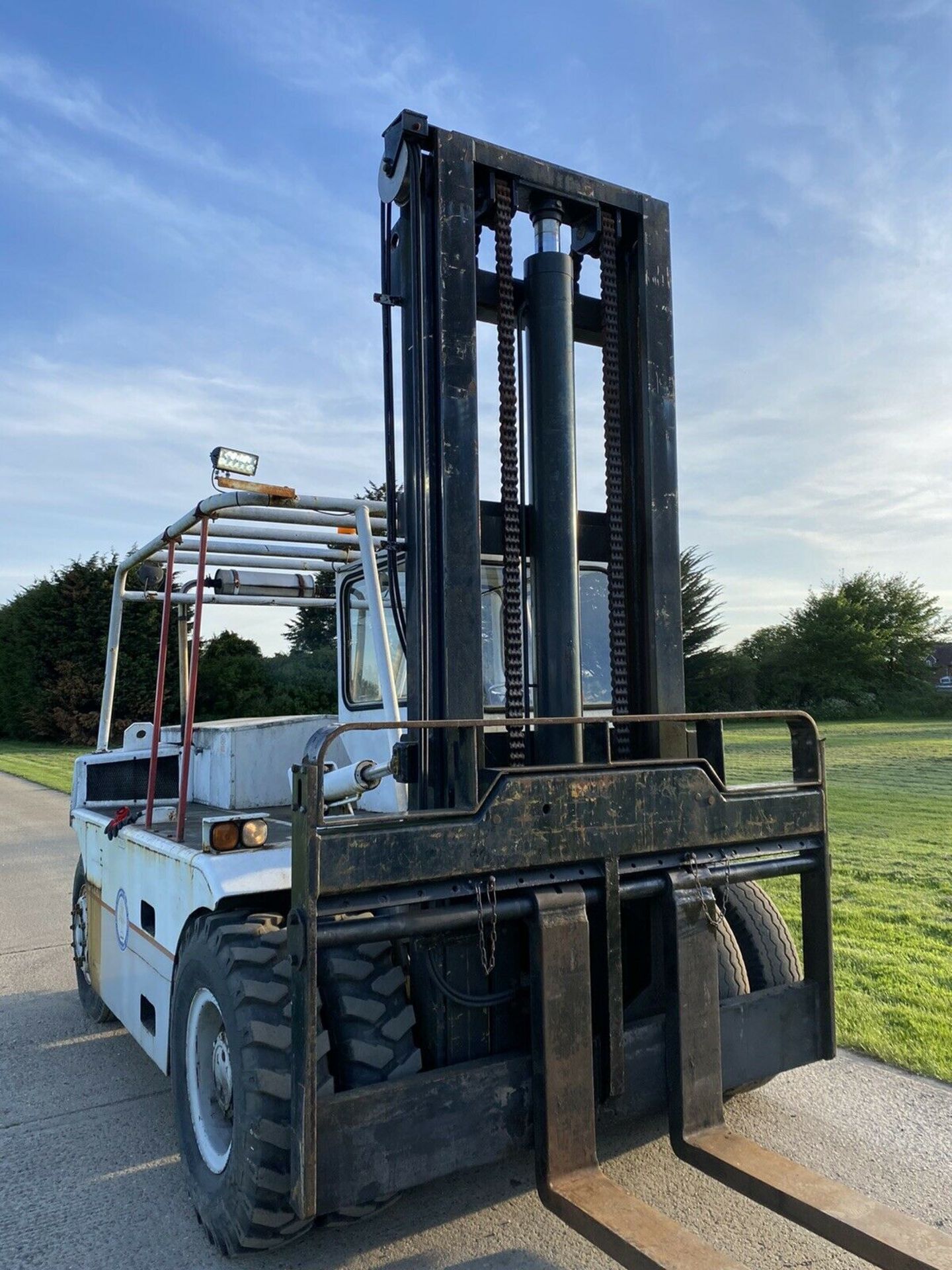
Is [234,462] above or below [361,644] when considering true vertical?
above

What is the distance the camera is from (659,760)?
3305 mm

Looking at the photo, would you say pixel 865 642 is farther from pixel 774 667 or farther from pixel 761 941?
pixel 761 941

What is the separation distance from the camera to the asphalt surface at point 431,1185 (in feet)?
10.4

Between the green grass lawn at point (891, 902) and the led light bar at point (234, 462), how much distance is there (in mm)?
4162

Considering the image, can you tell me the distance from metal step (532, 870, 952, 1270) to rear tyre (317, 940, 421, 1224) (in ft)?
1.37

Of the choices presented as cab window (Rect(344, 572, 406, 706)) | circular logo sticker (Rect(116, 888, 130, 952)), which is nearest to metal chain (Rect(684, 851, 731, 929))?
cab window (Rect(344, 572, 406, 706))

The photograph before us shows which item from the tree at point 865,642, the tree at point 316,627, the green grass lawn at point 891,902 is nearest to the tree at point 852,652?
the tree at point 865,642

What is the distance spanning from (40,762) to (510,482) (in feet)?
86.5

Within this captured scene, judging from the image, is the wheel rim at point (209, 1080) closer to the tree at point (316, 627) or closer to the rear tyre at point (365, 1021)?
the rear tyre at point (365, 1021)

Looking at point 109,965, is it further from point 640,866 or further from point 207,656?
point 207,656

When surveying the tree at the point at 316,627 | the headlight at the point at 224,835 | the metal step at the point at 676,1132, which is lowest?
the metal step at the point at 676,1132

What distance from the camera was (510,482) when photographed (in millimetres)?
3547

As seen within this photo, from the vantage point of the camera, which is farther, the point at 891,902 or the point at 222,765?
the point at 891,902

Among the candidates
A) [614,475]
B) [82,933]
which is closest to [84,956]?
[82,933]
